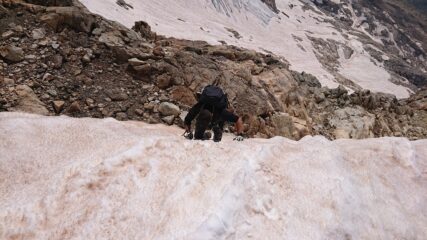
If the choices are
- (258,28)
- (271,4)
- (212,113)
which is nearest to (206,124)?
(212,113)

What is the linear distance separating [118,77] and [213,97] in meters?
5.21

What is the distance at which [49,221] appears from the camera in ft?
19.3

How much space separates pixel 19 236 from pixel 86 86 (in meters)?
6.99

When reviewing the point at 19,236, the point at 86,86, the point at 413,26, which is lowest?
the point at 413,26

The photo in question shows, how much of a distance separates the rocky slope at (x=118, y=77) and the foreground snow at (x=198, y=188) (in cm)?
351

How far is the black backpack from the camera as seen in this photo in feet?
28.6

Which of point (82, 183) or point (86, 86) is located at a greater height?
point (82, 183)

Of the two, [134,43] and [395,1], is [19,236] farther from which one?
[395,1]

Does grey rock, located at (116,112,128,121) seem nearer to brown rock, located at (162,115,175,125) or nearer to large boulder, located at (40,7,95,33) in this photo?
brown rock, located at (162,115,175,125)

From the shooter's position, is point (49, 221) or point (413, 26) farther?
point (413, 26)

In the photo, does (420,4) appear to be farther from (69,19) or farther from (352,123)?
(69,19)

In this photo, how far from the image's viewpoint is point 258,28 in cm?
7681

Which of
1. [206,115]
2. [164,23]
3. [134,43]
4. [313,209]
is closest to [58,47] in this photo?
[134,43]

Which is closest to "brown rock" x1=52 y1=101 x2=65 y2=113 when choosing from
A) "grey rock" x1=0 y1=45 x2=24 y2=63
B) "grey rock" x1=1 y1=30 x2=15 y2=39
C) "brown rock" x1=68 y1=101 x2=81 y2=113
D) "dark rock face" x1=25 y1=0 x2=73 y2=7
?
"brown rock" x1=68 y1=101 x2=81 y2=113
